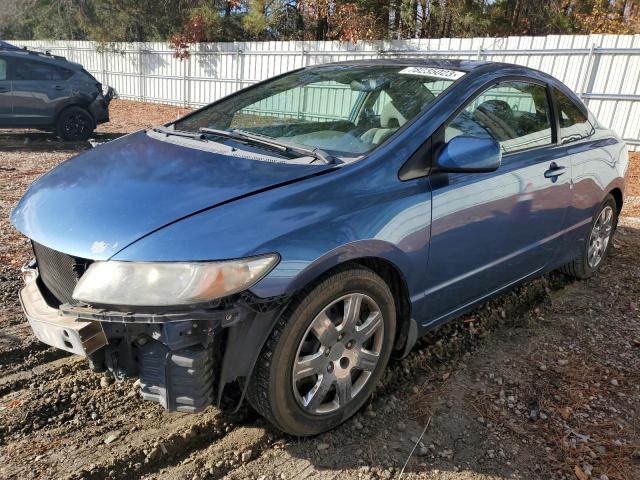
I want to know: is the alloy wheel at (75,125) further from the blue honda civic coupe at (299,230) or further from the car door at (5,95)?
the blue honda civic coupe at (299,230)

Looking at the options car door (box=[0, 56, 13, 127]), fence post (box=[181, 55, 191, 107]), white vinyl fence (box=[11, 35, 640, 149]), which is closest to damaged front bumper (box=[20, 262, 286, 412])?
car door (box=[0, 56, 13, 127])

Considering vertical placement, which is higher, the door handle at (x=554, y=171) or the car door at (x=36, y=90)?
the door handle at (x=554, y=171)

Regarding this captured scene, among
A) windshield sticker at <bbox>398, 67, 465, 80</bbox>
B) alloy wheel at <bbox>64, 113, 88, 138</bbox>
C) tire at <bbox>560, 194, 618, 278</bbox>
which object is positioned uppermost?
windshield sticker at <bbox>398, 67, 465, 80</bbox>

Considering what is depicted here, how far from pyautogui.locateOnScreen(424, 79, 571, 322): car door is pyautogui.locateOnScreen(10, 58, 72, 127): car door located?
9260 mm

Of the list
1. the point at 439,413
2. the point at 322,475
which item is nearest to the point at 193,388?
the point at 322,475

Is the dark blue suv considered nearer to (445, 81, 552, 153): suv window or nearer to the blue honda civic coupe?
the blue honda civic coupe

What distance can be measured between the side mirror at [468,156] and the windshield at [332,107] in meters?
0.29

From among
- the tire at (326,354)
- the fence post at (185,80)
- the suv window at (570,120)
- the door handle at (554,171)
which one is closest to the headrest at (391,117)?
the tire at (326,354)

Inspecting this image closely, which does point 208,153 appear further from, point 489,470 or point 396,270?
point 489,470

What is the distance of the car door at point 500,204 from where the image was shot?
2709 mm

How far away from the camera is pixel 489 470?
233cm

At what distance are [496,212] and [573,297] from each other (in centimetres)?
167

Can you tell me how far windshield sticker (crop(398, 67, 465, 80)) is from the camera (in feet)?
9.89

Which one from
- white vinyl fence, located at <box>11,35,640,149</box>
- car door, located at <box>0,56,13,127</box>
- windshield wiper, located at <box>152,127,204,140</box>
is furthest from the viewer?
white vinyl fence, located at <box>11,35,640,149</box>
